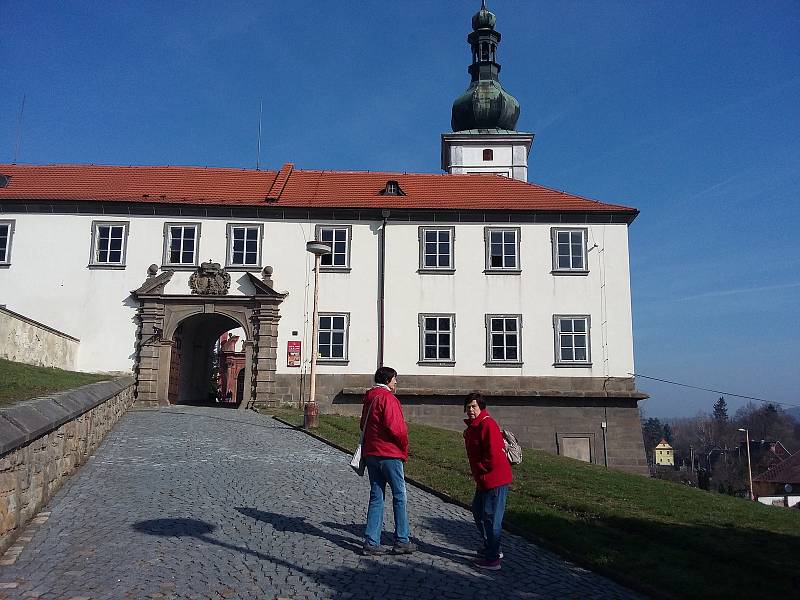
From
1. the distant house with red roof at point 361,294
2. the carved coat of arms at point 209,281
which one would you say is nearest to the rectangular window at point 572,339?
the distant house with red roof at point 361,294

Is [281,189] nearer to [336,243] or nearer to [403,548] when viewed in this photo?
[336,243]

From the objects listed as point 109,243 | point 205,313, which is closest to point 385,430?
point 205,313

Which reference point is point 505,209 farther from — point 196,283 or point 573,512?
point 573,512

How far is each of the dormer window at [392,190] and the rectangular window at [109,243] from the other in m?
9.87

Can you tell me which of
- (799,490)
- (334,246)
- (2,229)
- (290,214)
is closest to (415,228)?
(334,246)

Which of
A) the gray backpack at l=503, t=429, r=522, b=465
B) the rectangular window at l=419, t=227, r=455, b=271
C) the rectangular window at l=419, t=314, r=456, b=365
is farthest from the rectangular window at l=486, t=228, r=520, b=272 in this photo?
the gray backpack at l=503, t=429, r=522, b=465

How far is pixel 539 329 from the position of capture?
24891 millimetres

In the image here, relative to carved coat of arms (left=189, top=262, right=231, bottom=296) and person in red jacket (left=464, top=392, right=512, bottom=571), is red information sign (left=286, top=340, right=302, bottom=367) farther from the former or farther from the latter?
person in red jacket (left=464, top=392, right=512, bottom=571)

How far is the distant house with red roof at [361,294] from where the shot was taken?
24.3 m

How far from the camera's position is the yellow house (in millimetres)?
128650

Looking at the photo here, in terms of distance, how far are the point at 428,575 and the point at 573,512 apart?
3.59m

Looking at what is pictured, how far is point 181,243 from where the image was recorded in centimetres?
2509

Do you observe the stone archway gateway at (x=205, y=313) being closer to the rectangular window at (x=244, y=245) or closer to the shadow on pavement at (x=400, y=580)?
the rectangular window at (x=244, y=245)

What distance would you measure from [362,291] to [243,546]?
18.7 m
